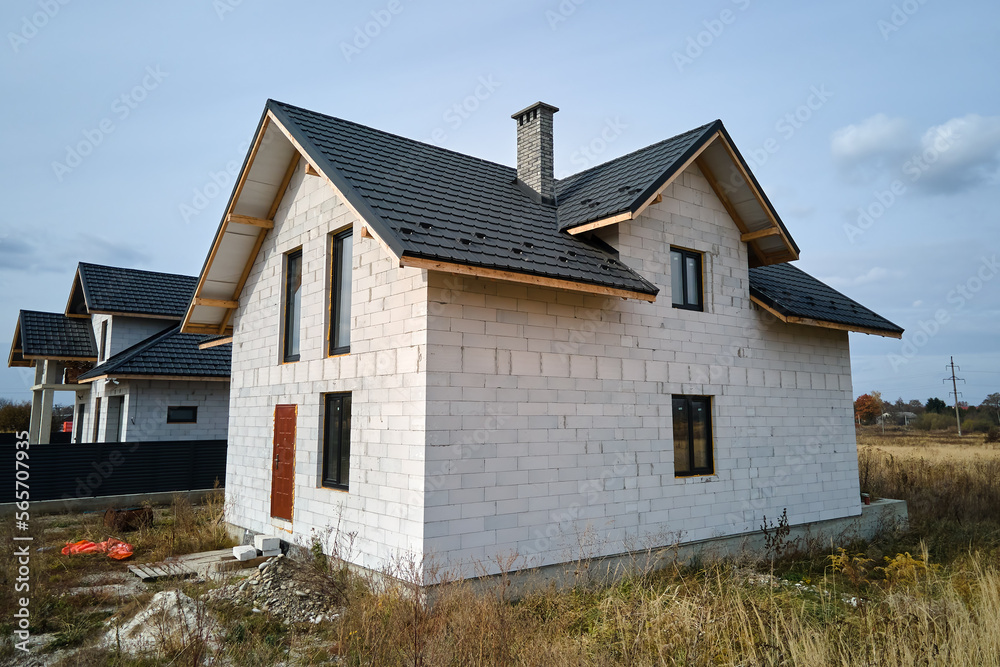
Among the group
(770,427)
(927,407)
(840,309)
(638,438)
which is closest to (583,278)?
(638,438)

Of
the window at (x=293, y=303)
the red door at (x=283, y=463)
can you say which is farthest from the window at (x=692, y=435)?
the window at (x=293, y=303)

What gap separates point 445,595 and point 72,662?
11.5 ft

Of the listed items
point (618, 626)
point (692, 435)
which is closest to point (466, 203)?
point (692, 435)

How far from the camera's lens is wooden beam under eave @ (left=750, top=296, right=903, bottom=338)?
11.4 meters

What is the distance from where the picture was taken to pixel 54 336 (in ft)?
77.8

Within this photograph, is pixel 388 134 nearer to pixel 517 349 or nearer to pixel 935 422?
pixel 517 349

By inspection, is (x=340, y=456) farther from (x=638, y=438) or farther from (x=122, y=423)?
(x=122, y=423)

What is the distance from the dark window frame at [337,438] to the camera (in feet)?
30.9

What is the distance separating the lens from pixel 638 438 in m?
9.60

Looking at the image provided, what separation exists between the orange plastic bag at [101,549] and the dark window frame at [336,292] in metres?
4.90

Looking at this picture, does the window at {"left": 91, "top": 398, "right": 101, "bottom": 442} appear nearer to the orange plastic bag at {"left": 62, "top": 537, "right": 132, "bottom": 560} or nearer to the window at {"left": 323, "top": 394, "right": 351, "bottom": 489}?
the orange plastic bag at {"left": 62, "top": 537, "right": 132, "bottom": 560}

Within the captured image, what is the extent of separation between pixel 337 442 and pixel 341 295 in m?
2.30

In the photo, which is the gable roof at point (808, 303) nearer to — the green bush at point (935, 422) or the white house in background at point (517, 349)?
the white house in background at point (517, 349)

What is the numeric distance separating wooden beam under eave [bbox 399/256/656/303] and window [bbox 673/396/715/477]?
7.54 feet
